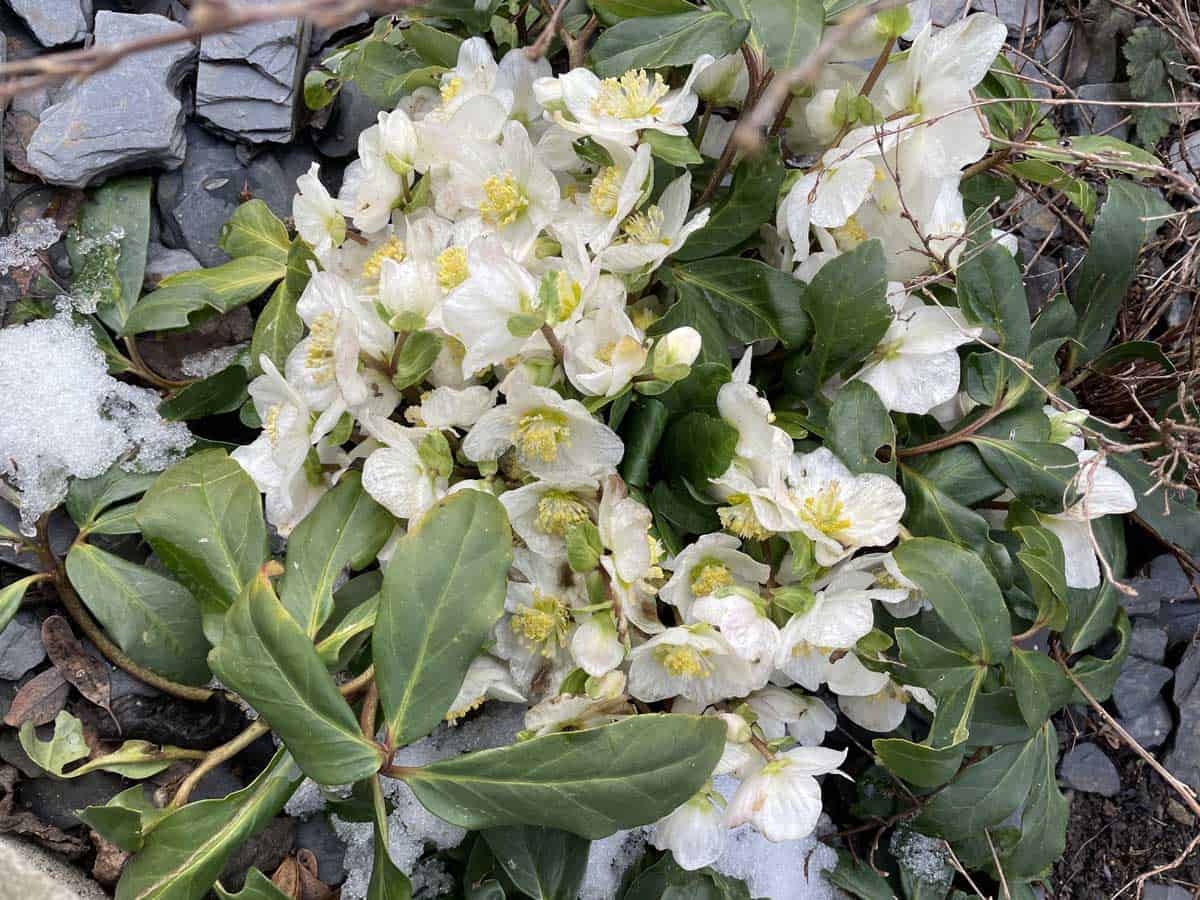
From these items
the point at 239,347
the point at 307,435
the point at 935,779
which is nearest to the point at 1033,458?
the point at 935,779

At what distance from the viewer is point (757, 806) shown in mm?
860

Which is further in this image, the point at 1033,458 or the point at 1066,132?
the point at 1066,132

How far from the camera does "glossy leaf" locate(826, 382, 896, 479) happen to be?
898 mm

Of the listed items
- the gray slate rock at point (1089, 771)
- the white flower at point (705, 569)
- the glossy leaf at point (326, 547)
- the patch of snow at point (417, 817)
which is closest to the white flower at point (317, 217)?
the glossy leaf at point (326, 547)

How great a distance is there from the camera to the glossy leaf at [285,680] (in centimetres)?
79

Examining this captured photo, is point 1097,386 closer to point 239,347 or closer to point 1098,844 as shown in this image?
point 1098,844

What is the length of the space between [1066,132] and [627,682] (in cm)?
108

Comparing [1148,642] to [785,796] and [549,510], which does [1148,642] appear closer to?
[785,796]

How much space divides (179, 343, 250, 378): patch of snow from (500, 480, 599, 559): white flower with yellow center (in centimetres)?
47

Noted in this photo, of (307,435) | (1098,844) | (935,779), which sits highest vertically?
(307,435)

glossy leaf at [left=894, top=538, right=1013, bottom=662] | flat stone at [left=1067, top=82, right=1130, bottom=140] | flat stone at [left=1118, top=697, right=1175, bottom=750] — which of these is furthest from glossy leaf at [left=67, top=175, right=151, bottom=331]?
flat stone at [left=1118, top=697, right=1175, bottom=750]

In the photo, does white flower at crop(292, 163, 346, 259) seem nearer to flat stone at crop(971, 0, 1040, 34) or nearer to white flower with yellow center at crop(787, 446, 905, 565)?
white flower with yellow center at crop(787, 446, 905, 565)

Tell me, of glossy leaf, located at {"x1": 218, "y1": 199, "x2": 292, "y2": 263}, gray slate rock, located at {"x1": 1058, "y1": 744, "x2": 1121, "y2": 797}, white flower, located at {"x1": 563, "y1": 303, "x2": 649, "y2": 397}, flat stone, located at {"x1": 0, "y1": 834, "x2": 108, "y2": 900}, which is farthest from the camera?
gray slate rock, located at {"x1": 1058, "y1": 744, "x2": 1121, "y2": 797}

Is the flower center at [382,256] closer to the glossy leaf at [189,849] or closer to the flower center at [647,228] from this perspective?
the flower center at [647,228]
